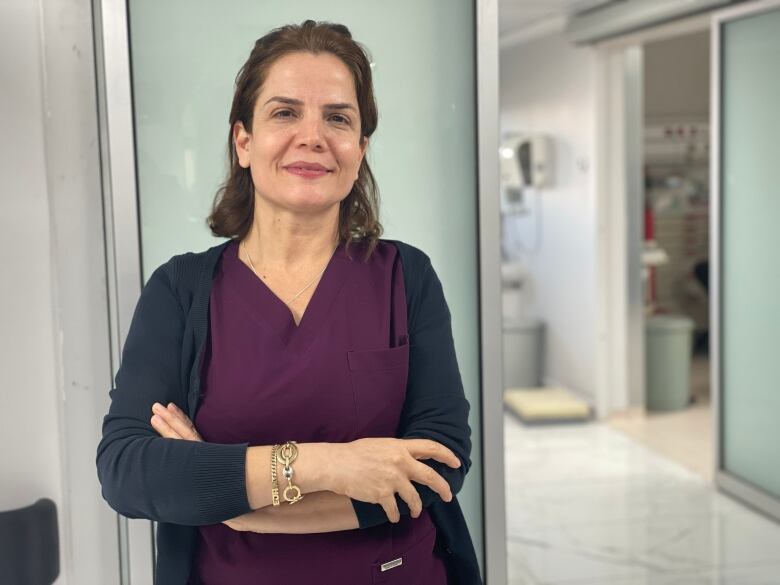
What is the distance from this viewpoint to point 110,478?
4.73ft

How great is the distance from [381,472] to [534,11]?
498 centimetres

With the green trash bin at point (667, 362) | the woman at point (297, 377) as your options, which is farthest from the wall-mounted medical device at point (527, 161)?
the woman at point (297, 377)

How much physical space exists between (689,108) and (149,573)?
6937mm

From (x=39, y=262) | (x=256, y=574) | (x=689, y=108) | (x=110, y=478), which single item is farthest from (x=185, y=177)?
A: (x=689, y=108)

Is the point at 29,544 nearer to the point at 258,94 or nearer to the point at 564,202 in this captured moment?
the point at 258,94

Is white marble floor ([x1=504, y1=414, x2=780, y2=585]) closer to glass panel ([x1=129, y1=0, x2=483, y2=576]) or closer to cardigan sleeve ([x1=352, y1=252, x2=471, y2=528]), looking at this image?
glass panel ([x1=129, y1=0, x2=483, y2=576])

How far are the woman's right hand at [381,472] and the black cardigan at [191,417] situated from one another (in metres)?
0.04

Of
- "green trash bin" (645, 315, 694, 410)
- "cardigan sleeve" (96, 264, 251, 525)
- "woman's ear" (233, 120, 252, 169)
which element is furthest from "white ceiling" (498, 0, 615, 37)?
"cardigan sleeve" (96, 264, 251, 525)

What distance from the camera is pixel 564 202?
20.8 feet

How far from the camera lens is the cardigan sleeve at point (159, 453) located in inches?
54.9

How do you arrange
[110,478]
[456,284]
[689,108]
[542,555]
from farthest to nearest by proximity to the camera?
1. [689,108]
2. [542,555]
3. [456,284]
4. [110,478]

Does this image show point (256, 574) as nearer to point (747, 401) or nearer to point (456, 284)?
point (456, 284)

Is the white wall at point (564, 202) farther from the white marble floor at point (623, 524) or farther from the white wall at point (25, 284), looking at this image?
the white wall at point (25, 284)

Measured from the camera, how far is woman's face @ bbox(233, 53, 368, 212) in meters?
1.53
